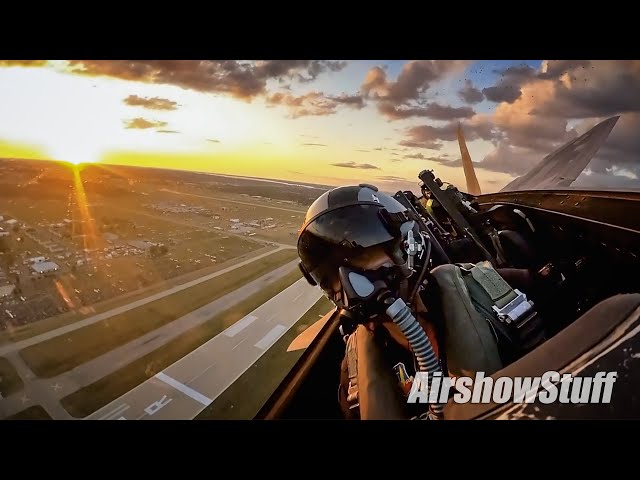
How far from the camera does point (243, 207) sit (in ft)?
25.0

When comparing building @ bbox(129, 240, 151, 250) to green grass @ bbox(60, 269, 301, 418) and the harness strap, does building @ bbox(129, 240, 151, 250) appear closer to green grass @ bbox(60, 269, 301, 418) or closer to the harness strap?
green grass @ bbox(60, 269, 301, 418)

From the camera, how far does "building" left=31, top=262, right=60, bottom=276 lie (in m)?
4.69

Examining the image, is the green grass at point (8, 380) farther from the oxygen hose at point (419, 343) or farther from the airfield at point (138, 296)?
the oxygen hose at point (419, 343)

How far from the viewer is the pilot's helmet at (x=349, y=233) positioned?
1000mm

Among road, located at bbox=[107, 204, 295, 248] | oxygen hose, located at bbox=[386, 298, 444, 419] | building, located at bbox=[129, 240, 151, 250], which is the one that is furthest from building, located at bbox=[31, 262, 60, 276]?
oxygen hose, located at bbox=[386, 298, 444, 419]

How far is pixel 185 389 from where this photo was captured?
5.49m

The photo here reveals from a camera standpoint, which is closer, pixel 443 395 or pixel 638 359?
pixel 638 359

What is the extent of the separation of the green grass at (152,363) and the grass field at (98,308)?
1115 mm

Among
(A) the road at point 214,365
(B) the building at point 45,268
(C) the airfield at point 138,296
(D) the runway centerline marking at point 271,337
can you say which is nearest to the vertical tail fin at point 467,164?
(C) the airfield at point 138,296

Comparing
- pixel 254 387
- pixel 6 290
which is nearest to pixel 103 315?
pixel 6 290
